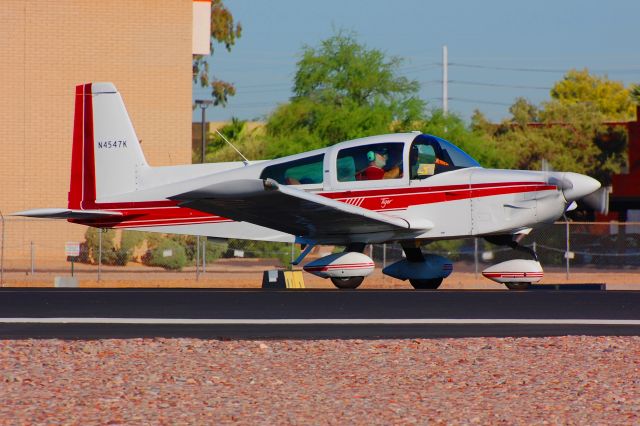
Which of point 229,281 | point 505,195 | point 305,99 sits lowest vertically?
point 229,281

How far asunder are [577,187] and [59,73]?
24.5 meters

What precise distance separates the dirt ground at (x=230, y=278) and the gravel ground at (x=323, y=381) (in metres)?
14.8

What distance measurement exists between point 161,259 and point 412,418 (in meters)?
26.7

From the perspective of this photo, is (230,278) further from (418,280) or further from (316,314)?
(316,314)

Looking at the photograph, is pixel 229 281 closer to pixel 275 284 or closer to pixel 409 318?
pixel 275 284

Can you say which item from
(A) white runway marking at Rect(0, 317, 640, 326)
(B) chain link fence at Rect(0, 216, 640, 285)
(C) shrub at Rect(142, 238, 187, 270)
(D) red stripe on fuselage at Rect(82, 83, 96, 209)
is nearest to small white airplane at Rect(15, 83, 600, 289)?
(D) red stripe on fuselage at Rect(82, 83, 96, 209)

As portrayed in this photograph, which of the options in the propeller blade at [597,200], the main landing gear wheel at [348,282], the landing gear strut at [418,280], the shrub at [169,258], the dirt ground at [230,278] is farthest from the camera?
the shrub at [169,258]

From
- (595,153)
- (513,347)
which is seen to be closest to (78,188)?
(513,347)

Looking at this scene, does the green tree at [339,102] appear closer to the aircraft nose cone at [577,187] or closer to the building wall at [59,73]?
the building wall at [59,73]

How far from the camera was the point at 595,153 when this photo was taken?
5834 cm

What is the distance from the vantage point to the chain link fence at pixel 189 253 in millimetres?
30312

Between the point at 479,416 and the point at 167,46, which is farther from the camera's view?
the point at 167,46

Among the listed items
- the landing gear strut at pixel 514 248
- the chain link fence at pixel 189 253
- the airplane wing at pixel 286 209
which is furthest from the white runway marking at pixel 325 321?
the chain link fence at pixel 189 253

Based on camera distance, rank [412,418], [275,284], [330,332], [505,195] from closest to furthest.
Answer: [412,418], [330,332], [505,195], [275,284]
